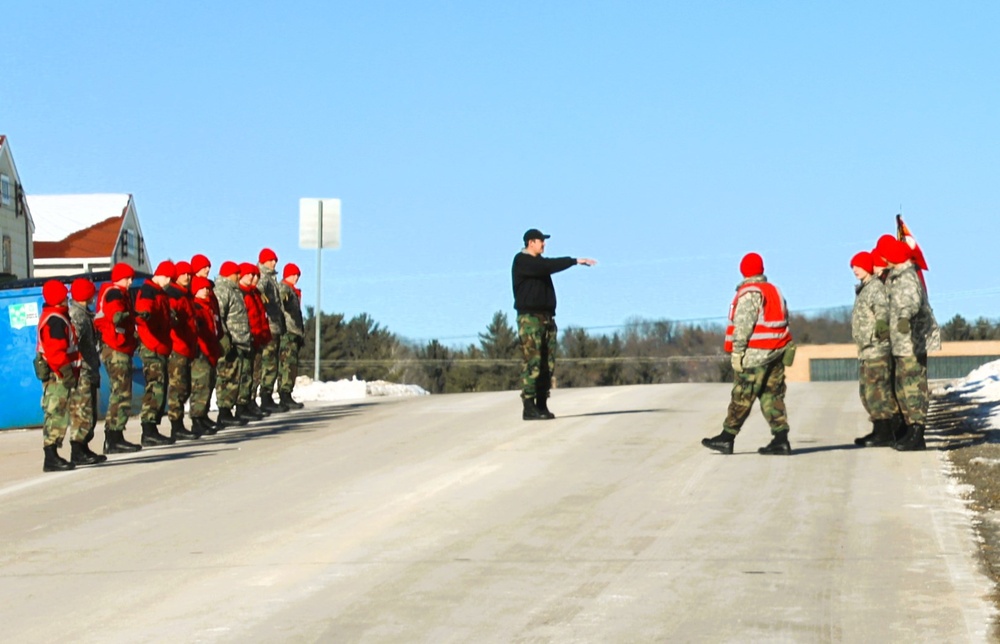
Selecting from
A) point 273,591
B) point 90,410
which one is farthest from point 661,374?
point 273,591

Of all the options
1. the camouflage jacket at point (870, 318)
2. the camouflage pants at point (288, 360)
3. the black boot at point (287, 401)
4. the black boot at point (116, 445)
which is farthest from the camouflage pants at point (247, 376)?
the camouflage jacket at point (870, 318)

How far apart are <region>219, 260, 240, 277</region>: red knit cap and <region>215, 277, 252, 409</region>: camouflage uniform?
0.10 m

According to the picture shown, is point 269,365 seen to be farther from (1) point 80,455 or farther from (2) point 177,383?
(1) point 80,455

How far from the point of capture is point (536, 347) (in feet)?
57.9

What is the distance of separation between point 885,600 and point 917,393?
268 inches

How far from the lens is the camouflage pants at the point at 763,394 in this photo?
14.2 meters

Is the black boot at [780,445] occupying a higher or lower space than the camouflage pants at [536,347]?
lower

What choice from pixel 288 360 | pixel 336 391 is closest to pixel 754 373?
pixel 288 360

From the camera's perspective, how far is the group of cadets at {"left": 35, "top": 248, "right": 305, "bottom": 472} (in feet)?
50.2

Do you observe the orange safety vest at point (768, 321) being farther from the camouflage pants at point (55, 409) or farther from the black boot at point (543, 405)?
the camouflage pants at point (55, 409)

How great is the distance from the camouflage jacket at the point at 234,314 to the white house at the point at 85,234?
1954 inches

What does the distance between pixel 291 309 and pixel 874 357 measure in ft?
31.5

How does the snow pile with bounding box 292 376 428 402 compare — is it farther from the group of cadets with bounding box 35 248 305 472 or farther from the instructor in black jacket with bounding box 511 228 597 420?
the instructor in black jacket with bounding box 511 228 597 420

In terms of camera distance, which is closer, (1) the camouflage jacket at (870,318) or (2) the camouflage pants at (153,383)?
(1) the camouflage jacket at (870,318)
